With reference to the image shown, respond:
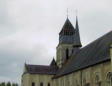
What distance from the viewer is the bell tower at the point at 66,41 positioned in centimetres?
6969

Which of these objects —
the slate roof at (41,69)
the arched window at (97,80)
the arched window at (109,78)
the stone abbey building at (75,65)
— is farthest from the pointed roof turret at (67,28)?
the arched window at (109,78)

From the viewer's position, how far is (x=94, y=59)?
4238cm

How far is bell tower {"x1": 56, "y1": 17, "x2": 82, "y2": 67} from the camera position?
69.7m

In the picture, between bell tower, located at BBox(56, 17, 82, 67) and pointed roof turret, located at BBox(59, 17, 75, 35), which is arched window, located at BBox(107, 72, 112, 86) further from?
pointed roof turret, located at BBox(59, 17, 75, 35)

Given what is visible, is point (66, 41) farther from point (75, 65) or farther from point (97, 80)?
point (97, 80)

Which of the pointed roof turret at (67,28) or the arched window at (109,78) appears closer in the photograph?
the arched window at (109,78)

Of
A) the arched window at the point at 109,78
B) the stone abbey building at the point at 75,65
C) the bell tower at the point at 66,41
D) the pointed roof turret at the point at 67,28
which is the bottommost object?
the arched window at the point at 109,78

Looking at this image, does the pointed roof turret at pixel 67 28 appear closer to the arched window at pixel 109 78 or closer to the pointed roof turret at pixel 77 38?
the pointed roof turret at pixel 77 38

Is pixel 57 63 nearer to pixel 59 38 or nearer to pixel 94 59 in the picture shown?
pixel 59 38

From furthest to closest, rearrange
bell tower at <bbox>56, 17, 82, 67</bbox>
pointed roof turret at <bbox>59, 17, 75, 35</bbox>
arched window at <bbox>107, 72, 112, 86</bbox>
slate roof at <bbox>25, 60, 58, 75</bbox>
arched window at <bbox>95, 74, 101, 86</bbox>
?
pointed roof turret at <bbox>59, 17, 75, 35</bbox>
bell tower at <bbox>56, 17, 82, 67</bbox>
slate roof at <bbox>25, 60, 58, 75</bbox>
arched window at <bbox>95, 74, 101, 86</bbox>
arched window at <bbox>107, 72, 112, 86</bbox>

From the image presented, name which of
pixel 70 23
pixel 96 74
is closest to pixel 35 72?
pixel 70 23

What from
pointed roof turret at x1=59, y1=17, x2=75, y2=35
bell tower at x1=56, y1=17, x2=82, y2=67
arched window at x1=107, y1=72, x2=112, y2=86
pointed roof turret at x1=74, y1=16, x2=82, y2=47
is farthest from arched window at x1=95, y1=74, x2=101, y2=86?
pointed roof turret at x1=59, y1=17, x2=75, y2=35

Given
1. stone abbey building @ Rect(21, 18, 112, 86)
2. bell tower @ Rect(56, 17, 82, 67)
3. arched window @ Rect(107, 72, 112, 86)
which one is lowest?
arched window @ Rect(107, 72, 112, 86)

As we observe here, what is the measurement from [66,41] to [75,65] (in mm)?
20085
